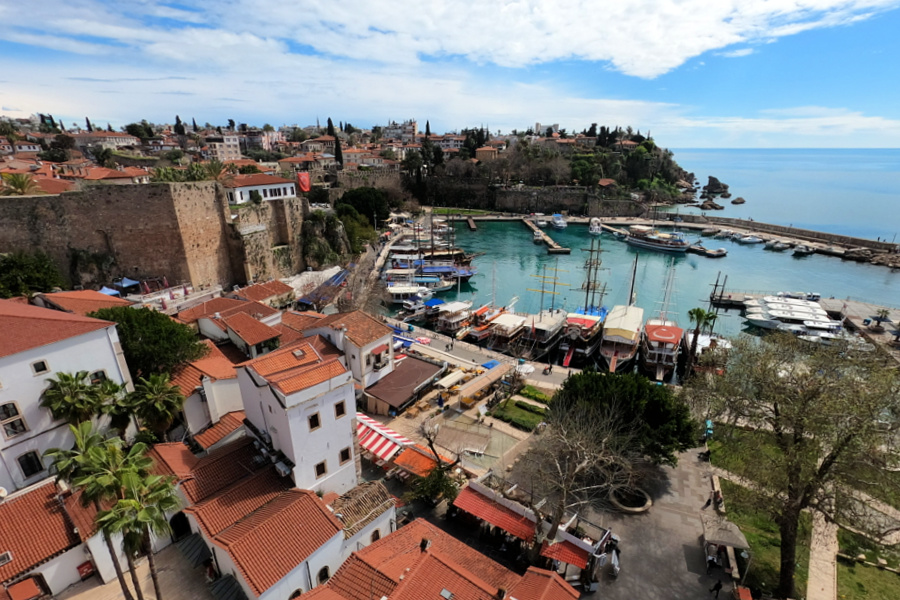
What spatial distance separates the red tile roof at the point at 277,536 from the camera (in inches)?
477

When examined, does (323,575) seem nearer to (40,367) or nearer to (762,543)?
(40,367)

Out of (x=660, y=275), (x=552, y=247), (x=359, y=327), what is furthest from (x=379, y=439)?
(x=552, y=247)

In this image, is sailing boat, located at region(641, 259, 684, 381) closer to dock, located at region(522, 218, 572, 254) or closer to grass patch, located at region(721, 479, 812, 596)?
grass patch, located at region(721, 479, 812, 596)

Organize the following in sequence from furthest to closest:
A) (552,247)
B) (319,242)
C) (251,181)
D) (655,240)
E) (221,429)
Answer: (655,240), (552,247), (319,242), (251,181), (221,429)

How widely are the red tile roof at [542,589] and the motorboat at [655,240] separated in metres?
73.9

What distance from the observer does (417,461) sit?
1911 cm

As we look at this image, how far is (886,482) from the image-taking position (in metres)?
11.9

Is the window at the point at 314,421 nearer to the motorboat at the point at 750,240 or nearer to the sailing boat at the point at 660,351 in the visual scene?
the sailing boat at the point at 660,351

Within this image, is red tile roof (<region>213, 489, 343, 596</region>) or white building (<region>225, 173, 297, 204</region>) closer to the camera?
red tile roof (<region>213, 489, 343, 596</region>)

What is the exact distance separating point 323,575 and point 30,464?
1189cm

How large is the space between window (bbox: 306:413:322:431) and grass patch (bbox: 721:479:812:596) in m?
15.0

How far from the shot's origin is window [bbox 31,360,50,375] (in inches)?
591

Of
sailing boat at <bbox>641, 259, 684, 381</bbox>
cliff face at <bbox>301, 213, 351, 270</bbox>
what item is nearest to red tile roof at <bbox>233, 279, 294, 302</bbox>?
cliff face at <bbox>301, 213, 351, 270</bbox>

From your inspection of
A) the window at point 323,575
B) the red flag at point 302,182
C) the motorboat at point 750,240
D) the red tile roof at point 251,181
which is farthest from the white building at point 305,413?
the motorboat at point 750,240
